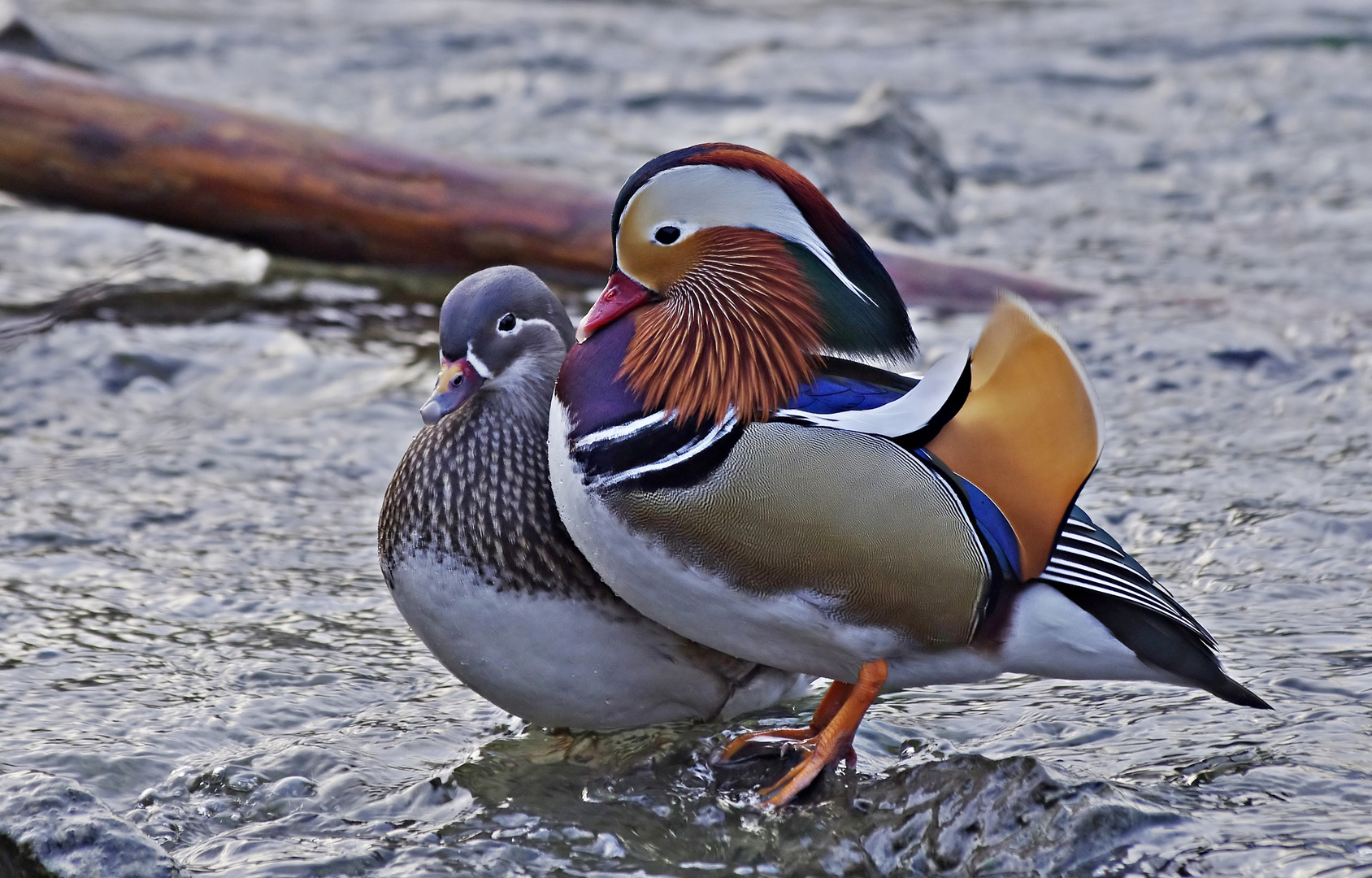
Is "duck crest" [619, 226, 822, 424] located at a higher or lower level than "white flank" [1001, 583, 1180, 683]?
higher

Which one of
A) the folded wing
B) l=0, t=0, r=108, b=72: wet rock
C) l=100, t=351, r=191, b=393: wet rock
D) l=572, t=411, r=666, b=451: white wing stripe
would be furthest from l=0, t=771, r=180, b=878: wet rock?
l=0, t=0, r=108, b=72: wet rock

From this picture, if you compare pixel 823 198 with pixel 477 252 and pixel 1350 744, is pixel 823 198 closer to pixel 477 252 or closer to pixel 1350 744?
pixel 1350 744

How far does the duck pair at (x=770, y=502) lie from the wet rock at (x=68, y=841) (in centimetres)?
66

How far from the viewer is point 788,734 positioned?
10.8ft

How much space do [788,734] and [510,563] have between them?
0.70m

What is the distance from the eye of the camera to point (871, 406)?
2.89 meters

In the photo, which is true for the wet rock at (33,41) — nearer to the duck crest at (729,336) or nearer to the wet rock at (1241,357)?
the wet rock at (1241,357)

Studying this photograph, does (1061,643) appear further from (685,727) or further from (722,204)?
(722,204)

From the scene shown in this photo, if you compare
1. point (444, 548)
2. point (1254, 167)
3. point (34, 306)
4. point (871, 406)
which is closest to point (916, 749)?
point (871, 406)

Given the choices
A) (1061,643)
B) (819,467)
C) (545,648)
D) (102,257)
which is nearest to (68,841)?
(545,648)

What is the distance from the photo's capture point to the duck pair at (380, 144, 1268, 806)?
284 centimetres

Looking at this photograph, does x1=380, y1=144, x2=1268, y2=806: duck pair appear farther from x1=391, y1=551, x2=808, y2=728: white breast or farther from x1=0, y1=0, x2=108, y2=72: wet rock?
x1=0, y1=0, x2=108, y2=72: wet rock

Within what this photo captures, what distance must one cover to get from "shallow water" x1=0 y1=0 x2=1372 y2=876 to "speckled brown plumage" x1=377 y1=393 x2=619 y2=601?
45 cm

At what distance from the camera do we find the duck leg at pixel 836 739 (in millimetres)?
2996
